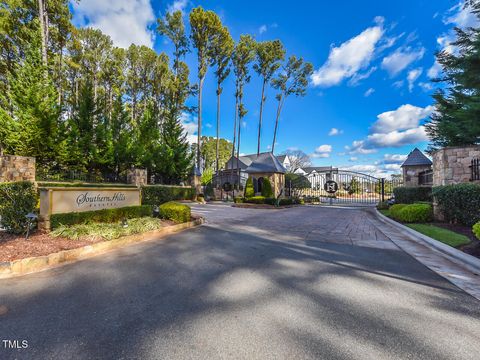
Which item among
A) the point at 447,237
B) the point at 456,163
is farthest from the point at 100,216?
the point at 456,163

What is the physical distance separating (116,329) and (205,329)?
90 centimetres

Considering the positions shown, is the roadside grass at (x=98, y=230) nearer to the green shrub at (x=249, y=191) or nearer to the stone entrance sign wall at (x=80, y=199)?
the stone entrance sign wall at (x=80, y=199)

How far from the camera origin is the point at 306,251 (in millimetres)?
4797

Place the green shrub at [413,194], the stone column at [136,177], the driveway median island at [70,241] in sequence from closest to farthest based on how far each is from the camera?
the driveway median island at [70,241]
the green shrub at [413,194]
the stone column at [136,177]

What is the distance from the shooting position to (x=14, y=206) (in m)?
5.23

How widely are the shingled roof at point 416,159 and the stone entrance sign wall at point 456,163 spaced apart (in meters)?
5.75

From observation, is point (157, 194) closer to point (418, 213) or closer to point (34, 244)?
point (34, 244)

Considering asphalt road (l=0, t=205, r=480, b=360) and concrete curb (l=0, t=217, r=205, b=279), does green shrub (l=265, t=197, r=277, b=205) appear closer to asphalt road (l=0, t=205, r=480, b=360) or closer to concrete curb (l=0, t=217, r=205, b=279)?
concrete curb (l=0, t=217, r=205, b=279)

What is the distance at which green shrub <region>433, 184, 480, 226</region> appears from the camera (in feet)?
21.1

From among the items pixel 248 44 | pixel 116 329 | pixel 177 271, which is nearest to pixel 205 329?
pixel 116 329

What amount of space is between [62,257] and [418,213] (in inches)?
421

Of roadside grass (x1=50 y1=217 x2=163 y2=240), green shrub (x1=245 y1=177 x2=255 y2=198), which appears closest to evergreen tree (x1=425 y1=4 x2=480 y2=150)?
roadside grass (x1=50 y1=217 x2=163 y2=240)

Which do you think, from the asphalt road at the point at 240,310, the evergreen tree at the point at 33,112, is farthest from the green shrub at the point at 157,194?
the asphalt road at the point at 240,310

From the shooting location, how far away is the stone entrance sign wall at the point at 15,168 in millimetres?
9516
